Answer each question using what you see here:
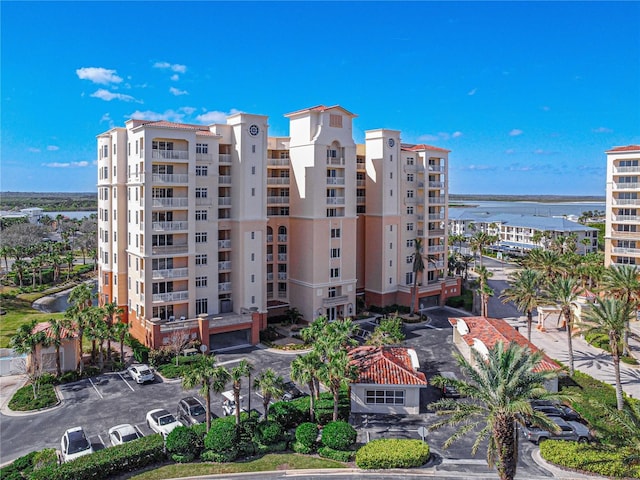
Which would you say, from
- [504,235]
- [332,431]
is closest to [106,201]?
[332,431]

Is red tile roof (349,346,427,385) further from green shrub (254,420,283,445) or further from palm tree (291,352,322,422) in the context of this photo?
green shrub (254,420,283,445)

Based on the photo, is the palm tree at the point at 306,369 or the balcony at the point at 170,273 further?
the balcony at the point at 170,273

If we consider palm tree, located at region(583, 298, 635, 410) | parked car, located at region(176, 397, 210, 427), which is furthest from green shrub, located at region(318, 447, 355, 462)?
palm tree, located at region(583, 298, 635, 410)

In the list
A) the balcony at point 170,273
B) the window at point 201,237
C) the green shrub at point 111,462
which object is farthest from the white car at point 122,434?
the window at point 201,237

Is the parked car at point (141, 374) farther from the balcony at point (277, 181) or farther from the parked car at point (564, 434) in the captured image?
the parked car at point (564, 434)

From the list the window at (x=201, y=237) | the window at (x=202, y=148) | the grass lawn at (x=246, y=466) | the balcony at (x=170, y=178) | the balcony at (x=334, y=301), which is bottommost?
the grass lawn at (x=246, y=466)
